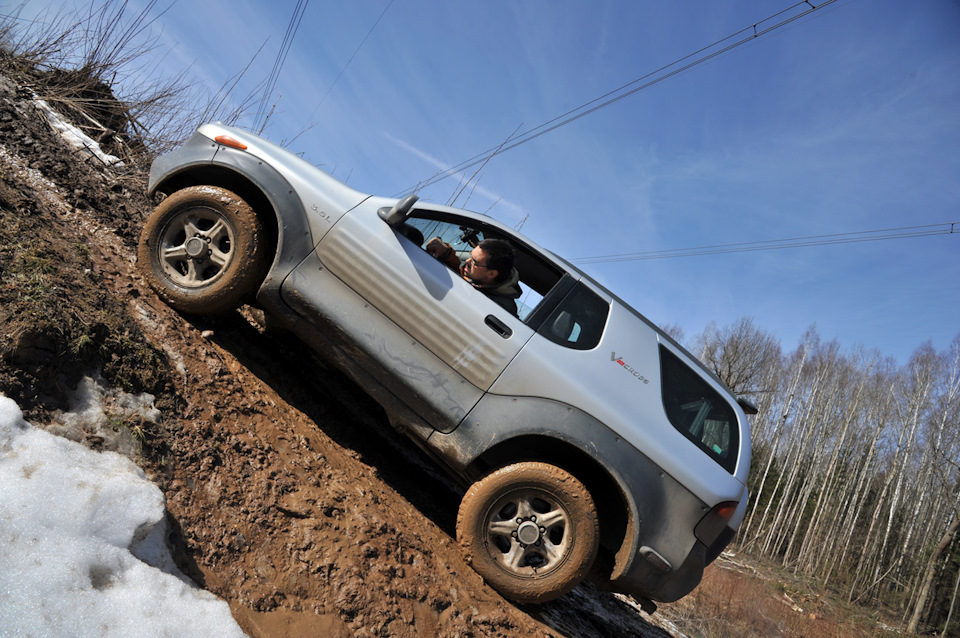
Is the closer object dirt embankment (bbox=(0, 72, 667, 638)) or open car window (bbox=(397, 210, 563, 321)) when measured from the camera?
dirt embankment (bbox=(0, 72, 667, 638))

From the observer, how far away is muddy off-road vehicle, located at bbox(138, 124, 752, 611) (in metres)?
3.08

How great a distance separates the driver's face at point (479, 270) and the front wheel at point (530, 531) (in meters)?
1.23

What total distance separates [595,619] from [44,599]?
3.60 metres

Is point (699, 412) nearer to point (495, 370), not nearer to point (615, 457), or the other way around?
point (615, 457)

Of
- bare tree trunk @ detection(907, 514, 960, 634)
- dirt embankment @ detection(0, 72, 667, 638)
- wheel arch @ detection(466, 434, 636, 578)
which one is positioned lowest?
dirt embankment @ detection(0, 72, 667, 638)

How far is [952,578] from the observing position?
18406mm

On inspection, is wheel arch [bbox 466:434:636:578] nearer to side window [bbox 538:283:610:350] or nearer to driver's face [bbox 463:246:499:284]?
side window [bbox 538:283:610:350]

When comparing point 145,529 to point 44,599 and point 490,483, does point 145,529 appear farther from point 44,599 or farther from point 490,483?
point 490,483

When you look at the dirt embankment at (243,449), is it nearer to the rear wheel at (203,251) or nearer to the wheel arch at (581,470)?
the rear wheel at (203,251)

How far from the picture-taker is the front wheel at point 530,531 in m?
3.04

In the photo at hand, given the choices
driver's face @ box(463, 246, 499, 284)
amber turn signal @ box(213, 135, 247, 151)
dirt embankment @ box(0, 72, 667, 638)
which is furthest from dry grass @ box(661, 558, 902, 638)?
amber turn signal @ box(213, 135, 247, 151)

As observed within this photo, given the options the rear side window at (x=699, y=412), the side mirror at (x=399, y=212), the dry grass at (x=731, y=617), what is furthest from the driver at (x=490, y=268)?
the dry grass at (x=731, y=617)

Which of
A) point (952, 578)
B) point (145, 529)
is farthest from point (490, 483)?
point (952, 578)

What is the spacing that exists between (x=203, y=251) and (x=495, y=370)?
6.83 feet
